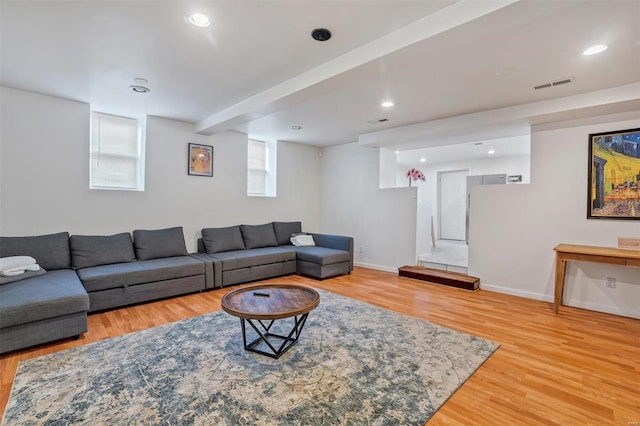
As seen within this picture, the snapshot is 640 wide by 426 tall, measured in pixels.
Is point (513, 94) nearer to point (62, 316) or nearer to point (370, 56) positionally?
point (370, 56)

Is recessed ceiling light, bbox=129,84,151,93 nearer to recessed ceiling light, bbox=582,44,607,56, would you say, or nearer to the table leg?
recessed ceiling light, bbox=582,44,607,56

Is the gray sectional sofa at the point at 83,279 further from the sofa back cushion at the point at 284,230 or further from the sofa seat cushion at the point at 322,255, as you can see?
the sofa back cushion at the point at 284,230

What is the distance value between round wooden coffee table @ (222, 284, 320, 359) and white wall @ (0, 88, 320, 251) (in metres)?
2.69

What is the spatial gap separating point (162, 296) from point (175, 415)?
2436mm

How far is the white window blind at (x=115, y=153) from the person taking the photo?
4.25 m

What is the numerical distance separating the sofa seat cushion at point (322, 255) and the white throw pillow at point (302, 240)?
241 millimetres

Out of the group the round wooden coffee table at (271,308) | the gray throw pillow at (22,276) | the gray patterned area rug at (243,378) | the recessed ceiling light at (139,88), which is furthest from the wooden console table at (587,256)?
the gray throw pillow at (22,276)

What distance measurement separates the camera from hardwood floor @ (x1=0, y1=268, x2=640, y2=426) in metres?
1.88

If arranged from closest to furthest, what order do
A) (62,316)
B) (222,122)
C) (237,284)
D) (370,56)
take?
(370,56), (62,316), (222,122), (237,284)

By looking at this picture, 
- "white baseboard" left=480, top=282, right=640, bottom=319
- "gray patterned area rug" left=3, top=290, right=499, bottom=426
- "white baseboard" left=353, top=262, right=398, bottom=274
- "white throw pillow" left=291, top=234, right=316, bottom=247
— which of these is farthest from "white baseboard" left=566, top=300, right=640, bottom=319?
"white throw pillow" left=291, top=234, right=316, bottom=247

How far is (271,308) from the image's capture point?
2438 mm

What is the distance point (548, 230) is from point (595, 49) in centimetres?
237

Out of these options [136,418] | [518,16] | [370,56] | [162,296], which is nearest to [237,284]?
[162,296]

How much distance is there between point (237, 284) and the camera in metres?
4.73
